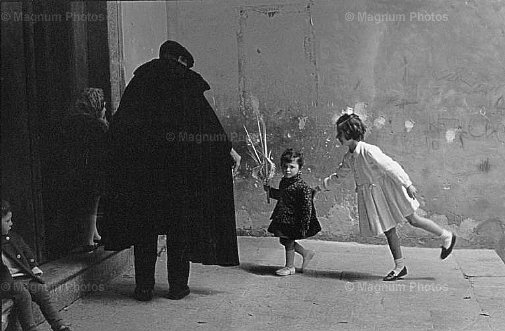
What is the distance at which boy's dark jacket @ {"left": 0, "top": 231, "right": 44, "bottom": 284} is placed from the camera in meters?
1.36

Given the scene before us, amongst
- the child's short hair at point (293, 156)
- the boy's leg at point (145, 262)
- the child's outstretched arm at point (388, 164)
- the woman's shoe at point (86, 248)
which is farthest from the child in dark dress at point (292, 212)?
the woman's shoe at point (86, 248)

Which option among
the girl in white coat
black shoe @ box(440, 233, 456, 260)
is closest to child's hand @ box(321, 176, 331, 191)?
the girl in white coat

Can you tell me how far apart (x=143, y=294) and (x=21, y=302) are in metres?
0.25

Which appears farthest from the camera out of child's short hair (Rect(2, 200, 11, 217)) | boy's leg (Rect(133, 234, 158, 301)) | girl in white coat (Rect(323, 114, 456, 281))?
boy's leg (Rect(133, 234, 158, 301))

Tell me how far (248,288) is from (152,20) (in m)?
0.49

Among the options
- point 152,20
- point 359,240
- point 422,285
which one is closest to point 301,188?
point 359,240

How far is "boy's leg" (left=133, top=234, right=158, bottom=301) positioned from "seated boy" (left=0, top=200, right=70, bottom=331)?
0.60 ft

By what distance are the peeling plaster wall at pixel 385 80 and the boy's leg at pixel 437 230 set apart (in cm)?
1

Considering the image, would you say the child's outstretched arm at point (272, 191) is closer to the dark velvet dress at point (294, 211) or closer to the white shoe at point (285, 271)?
the dark velvet dress at point (294, 211)

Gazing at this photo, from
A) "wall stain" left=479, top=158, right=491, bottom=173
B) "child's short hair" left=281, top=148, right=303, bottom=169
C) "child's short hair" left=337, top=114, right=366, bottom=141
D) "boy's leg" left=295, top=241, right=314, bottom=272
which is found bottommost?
"boy's leg" left=295, top=241, right=314, bottom=272

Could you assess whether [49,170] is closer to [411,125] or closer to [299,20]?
[299,20]

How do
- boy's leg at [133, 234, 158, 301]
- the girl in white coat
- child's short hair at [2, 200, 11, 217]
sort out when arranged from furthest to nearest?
1. boy's leg at [133, 234, 158, 301]
2. the girl in white coat
3. child's short hair at [2, 200, 11, 217]

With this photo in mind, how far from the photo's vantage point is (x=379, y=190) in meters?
1.48

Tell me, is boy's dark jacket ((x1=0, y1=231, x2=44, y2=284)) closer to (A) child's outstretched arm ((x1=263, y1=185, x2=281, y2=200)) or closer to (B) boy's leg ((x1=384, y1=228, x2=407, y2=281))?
(A) child's outstretched arm ((x1=263, y1=185, x2=281, y2=200))
